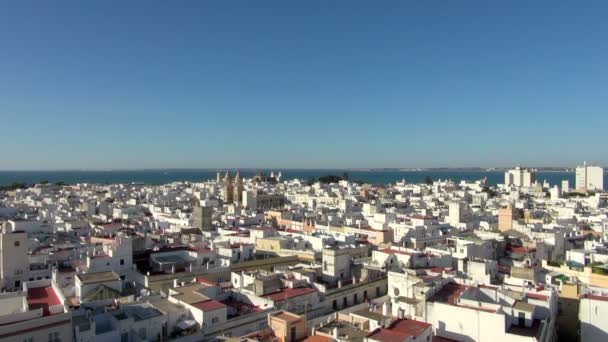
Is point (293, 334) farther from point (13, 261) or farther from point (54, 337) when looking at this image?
point (13, 261)

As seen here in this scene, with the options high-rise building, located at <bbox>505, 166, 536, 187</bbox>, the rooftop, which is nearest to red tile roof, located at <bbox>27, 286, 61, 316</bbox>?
the rooftop

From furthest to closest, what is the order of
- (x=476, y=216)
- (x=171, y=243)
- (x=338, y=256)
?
(x=476, y=216)
(x=171, y=243)
(x=338, y=256)

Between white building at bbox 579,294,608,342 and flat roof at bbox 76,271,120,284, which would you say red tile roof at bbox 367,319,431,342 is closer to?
white building at bbox 579,294,608,342

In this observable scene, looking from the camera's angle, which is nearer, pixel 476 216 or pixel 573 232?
A: pixel 573 232

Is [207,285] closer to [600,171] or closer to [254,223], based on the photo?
[254,223]

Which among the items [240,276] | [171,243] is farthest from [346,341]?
[171,243]

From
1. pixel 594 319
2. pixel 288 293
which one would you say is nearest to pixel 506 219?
pixel 594 319

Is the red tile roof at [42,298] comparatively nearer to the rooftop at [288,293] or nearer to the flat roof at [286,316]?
the flat roof at [286,316]

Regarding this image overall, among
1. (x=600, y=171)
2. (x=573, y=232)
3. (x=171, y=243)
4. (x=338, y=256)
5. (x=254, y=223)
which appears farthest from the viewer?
(x=600, y=171)

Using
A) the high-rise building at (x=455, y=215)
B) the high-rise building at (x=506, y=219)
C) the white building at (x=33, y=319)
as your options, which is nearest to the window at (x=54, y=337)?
the white building at (x=33, y=319)
